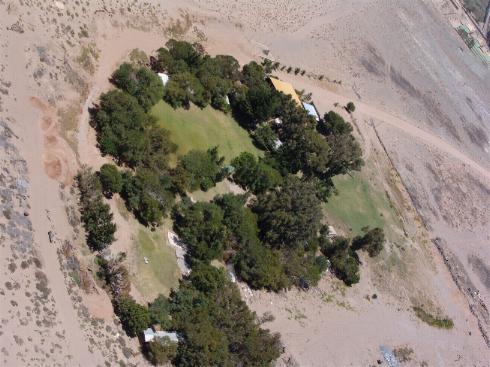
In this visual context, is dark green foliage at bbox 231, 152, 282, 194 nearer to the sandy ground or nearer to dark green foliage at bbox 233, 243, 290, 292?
dark green foliage at bbox 233, 243, 290, 292

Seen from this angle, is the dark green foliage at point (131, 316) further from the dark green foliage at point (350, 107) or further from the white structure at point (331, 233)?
the dark green foliage at point (350, 107)

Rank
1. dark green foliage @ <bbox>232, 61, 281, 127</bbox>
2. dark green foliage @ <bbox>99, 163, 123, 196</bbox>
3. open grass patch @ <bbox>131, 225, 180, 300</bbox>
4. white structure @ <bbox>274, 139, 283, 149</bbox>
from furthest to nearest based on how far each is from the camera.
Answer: white structure @ <bbox>274, 139, 283, 149</bbox>
dark green foliage @ <bbox>232, 61, 281, 127</bbox>
dark green foliage @ <bbox>99, 163, 123, 196</bbox>
open grass patch @ <bbox>131, 225, 180, 300</bbox>

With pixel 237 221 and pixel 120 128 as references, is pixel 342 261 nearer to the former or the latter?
pixel 237 221

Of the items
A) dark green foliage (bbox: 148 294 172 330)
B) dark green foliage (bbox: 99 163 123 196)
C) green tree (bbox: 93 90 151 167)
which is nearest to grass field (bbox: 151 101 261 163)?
green tree (bbox: 93 90 151 167)

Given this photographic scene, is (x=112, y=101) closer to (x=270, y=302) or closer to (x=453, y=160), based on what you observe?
(x=270, y=302)

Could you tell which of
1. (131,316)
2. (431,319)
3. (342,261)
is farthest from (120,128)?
(431,319)

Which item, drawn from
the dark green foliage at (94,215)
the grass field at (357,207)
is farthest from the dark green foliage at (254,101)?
the dark green foliage at (94,215)
